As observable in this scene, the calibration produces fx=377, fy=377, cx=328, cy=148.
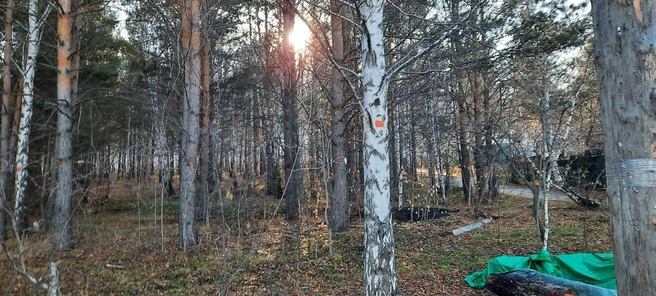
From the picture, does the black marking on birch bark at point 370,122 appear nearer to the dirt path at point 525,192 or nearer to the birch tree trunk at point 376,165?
the birch tree trunk at point 376,165

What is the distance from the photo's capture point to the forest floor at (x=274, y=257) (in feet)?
17.5

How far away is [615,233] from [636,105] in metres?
0.66

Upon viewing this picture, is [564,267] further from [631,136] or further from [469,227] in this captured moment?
[631,136]

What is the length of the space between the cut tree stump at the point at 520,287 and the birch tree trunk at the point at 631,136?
10.1 ft

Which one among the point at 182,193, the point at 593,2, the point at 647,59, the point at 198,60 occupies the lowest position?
the point at 182,193

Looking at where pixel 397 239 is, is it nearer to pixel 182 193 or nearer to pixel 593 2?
pixel 182 193

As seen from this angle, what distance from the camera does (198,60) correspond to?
8.36 m

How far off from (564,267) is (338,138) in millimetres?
5180

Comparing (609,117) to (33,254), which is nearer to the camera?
(609,117)

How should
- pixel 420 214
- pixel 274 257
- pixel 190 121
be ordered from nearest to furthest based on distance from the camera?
pixel 274 257 → pixel 190 121 → pixel 420 214

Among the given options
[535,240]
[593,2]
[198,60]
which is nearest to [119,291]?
[198,60]

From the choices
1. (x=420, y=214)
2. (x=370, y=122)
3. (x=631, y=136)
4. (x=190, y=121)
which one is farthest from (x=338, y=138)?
(x=631, y=136)

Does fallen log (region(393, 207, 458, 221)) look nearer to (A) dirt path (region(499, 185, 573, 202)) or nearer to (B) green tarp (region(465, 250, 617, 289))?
(A) dirt path (region(499, 185, 573, 202))

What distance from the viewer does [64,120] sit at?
7.68 metres
